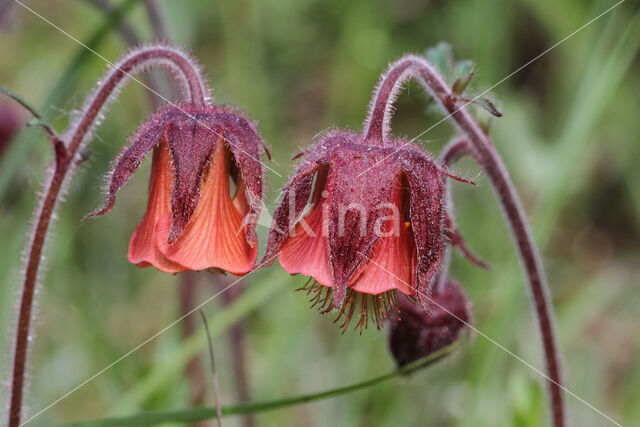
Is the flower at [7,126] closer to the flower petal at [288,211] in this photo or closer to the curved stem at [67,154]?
the curved stem at [67,154]

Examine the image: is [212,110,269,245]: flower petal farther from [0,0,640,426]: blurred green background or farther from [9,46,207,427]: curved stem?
[0,0,640,426]: blurred green background

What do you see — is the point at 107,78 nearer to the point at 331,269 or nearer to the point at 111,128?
the point at 331,269

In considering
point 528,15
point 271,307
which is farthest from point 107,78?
point 528,15

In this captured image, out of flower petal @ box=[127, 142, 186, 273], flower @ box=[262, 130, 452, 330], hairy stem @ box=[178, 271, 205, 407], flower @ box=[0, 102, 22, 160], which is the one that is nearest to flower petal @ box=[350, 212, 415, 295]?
flower @ box=[262, 130, 452, 330]

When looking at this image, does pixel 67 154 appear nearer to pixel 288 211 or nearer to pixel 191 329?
pixel 288 211

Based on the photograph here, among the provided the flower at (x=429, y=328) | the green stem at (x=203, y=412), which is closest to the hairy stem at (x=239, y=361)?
the flower at (x=429, y=328)
